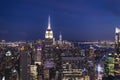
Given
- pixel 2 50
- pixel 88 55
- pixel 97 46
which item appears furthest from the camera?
pixel 97 46

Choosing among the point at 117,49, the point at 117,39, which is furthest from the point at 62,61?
the point at 117,39

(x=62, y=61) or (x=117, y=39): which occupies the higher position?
(x=117, y=39)

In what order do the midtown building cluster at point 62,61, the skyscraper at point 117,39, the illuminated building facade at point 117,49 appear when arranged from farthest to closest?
1. the skyscraper at point 117,39
2. the illuminated building facade at point 117,49
3. the midtown building cluster at point 62,61

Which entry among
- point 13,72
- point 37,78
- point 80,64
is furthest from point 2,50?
point 80,64

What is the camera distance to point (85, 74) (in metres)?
15.3

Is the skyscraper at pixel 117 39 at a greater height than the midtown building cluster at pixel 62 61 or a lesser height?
greater

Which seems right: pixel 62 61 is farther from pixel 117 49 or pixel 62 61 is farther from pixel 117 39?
pixel 117 39

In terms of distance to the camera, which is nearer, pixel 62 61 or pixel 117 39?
pixel 62 61

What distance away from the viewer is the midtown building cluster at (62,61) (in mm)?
14164

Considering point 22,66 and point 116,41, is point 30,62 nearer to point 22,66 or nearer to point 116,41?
point 22,66

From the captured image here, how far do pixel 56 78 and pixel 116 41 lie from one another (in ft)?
13.2

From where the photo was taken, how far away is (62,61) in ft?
54.7

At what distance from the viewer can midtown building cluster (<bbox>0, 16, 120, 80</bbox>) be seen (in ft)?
46.5

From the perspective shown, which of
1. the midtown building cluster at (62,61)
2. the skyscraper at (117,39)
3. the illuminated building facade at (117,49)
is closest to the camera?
the midtown building cluster at (62,61)
